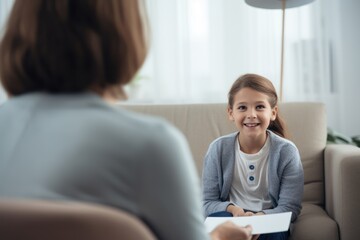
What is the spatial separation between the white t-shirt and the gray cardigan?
29 mm

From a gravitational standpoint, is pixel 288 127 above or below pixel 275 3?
below

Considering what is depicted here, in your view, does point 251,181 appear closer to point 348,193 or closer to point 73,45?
point 348,193

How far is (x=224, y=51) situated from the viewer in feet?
11.0

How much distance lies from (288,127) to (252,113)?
1.32 feet

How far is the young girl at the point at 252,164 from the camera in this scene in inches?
69.4

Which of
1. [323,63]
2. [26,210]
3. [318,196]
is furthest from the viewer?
[323,63]

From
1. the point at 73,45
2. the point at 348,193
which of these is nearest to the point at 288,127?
the point at 348,193

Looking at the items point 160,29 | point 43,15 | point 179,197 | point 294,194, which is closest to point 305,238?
point 294,194

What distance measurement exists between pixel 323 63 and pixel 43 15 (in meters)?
2.86

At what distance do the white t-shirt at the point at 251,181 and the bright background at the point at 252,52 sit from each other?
155 cm

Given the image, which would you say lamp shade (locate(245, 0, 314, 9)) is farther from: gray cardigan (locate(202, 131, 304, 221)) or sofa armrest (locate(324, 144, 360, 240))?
sofa armrest (locate(324, 144, 360, 240))

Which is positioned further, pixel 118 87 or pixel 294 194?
pixel 294 194

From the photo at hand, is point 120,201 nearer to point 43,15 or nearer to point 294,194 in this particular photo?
point 43,15

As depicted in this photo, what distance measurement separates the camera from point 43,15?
66 centimetres
